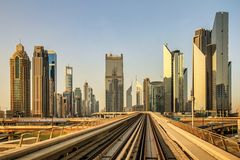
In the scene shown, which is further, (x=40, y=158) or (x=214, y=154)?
(x=214, y=154)

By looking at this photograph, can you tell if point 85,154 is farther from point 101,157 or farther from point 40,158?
point 40,158

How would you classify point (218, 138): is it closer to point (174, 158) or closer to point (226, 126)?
point (174, 158)

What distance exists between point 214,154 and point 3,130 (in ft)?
297

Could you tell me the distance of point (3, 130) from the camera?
3728 inches

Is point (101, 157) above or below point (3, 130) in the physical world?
above

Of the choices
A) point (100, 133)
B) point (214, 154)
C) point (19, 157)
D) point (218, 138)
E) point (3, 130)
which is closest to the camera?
point (19, 157)

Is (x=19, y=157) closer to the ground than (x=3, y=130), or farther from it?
farther from it

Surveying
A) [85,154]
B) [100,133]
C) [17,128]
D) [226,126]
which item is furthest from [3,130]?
[85,154]

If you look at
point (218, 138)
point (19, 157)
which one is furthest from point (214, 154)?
point (19, 157)

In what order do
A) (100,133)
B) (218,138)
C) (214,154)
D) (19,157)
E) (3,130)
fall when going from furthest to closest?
(3,130) → (100,133) → (218,138) → (214,154) → (19,157)

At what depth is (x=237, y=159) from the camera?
1154 cm

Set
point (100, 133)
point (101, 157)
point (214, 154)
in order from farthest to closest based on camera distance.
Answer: point (100, 133)
point (101, 157)
point (214, 154)

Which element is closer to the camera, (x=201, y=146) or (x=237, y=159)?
(x=237, y=159)

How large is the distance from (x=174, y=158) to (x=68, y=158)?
17.6 ft
